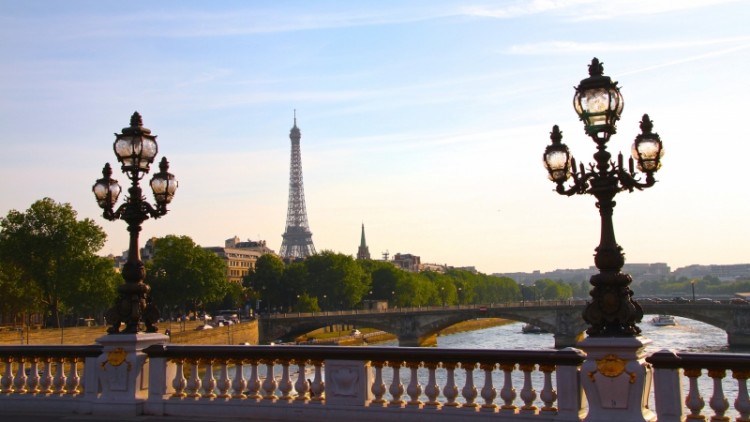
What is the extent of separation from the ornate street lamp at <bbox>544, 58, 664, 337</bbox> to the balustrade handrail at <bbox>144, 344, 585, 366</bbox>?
1.68ft

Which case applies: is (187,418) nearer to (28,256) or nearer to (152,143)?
(152,143)

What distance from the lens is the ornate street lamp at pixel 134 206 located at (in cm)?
1170

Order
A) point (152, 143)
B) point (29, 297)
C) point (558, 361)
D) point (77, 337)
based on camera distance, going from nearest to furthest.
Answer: point (558, 361) → point (152, 143) → point (77, 337) → point (29, 297)

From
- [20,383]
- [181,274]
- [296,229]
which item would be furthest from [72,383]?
[296,229]

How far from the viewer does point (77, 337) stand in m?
57.6

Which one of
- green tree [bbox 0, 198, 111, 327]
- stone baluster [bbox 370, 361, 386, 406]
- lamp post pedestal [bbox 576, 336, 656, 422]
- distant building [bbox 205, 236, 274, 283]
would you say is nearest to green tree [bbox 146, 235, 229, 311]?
green tree [bbox 0, 198, 111, 327]

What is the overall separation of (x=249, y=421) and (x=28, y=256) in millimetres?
56048

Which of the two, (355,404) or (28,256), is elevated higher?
(28,256)

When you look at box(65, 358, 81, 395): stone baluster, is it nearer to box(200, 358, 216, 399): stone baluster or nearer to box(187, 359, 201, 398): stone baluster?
box(187, 359, 201, 398): stone baluster

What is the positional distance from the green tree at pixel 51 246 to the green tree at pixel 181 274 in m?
18.3

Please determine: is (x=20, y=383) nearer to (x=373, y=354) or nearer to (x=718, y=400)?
(x=373, y=354)

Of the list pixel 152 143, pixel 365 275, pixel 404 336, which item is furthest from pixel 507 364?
pixel 365 275

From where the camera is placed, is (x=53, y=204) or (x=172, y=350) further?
(x=53, y=204)

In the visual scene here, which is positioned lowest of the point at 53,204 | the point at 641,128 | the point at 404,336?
the point at 404,336
